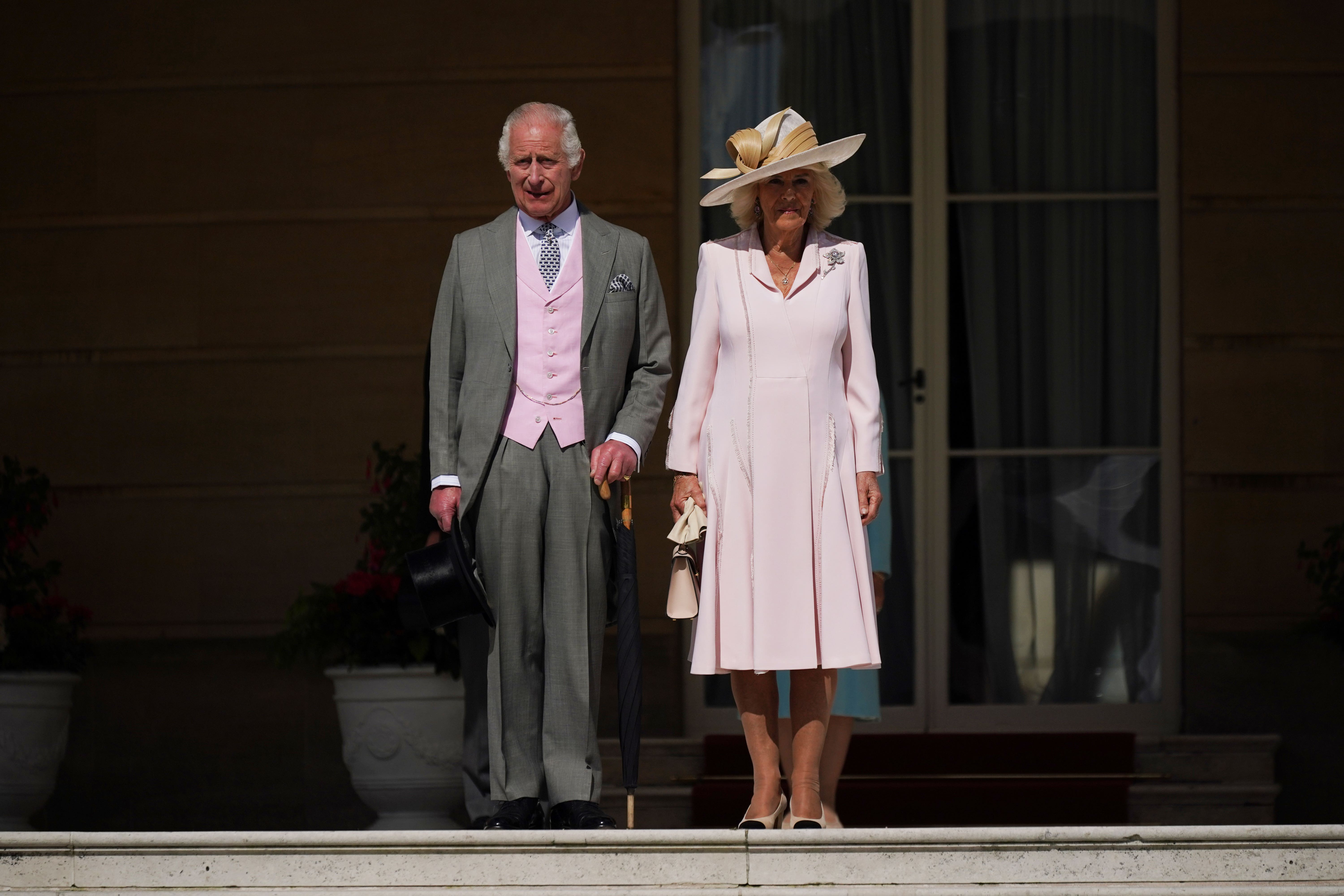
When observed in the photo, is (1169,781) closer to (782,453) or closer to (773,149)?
(782,453)

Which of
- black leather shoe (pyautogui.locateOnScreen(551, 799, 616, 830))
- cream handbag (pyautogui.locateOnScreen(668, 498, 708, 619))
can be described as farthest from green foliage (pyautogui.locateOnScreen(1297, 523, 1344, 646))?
black leather shoe (pyautogui.locateOnScreen(551, 799, 616, 830))

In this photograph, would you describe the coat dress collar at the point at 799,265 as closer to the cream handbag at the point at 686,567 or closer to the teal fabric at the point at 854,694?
the cream handbag at the point at 686,567

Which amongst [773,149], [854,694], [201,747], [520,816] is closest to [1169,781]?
[854,694]

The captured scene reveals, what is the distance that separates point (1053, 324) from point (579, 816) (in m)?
3.48

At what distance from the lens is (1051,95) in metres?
6.71

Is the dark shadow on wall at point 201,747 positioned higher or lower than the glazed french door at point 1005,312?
lower

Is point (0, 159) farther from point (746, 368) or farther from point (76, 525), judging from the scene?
point (746, 368)

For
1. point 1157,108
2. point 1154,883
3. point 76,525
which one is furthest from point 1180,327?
point 76,525

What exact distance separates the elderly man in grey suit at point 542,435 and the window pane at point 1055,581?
276 cm

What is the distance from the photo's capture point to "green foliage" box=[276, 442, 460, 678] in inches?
218

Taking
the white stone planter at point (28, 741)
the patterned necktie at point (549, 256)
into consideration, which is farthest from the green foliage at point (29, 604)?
the patterned necktie at point (549, 256)

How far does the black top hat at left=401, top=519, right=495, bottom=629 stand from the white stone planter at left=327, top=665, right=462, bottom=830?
1524 mm

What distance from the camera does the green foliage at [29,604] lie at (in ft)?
18.8

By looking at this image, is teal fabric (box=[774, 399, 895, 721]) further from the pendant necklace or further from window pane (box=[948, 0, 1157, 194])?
window pane (box=[948, 0, 1157, 194])
